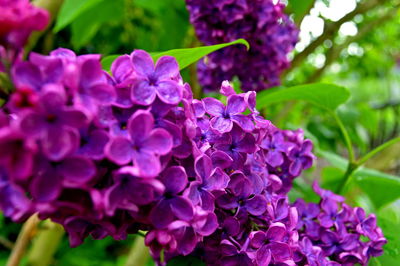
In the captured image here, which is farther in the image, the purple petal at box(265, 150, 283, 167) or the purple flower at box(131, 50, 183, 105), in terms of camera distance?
the purple petal at box(265, 150, 283, 167)

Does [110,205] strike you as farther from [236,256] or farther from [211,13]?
[211,13]

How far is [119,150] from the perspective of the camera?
1.19 feet

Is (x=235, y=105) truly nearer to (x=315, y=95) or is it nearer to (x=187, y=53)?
(x=187, y=53)

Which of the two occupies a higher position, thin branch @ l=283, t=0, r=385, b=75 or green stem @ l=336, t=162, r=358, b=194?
thin branch @ l=283, t=0, r=385, b=75

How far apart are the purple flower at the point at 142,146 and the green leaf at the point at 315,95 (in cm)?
37

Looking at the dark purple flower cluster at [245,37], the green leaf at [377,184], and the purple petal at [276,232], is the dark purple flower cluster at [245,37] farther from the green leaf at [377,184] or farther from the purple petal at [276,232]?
the purple petal at [276,232]

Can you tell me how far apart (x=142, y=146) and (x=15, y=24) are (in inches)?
4.9

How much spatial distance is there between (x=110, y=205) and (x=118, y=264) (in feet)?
4.69

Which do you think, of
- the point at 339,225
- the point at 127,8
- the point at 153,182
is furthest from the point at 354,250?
the point at 127,8

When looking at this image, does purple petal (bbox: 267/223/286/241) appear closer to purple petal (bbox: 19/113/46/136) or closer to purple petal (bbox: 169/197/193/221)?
purple petal (bbox: 169/197/193/221)

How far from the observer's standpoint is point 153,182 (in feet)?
1.22

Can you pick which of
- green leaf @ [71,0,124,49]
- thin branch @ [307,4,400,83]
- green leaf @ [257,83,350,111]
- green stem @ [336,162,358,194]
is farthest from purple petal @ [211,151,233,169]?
thin branch @ [307,4,400,83]

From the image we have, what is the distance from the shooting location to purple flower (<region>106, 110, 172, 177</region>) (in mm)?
362

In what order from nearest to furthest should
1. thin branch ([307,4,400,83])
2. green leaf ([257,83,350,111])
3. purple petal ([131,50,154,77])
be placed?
purple petal ([131,50,154,77]) < green leaf ([257,83,350,111]) < thin branch ([307,4,400,83])
